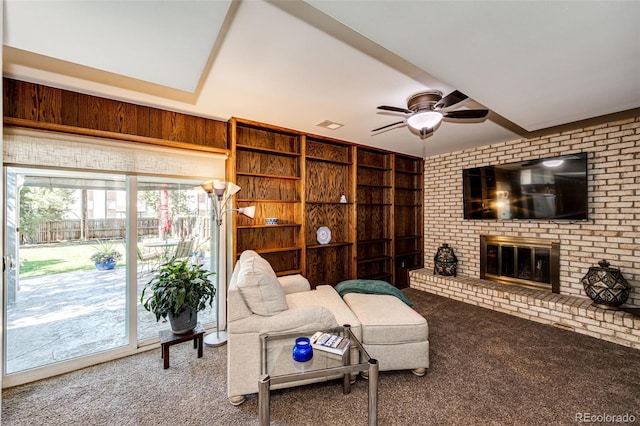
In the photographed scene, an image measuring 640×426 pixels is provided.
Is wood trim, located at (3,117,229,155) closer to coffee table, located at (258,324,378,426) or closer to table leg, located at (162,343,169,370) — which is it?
table leg, located at (162,343,169,370)

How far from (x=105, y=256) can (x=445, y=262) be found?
4.60 m

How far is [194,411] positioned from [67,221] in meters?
1.98

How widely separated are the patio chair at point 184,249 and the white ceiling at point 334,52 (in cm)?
142

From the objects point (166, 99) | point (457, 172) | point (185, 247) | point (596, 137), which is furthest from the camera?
point (457, 172)

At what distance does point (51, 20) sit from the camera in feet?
4.36

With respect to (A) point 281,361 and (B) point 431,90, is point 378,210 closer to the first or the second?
(B) point 431,90

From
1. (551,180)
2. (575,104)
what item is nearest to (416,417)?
(575,104)

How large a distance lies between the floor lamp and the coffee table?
117 cm

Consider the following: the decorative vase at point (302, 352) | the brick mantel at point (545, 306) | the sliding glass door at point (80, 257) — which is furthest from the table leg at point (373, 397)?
the brick mantel at point (545, 306)

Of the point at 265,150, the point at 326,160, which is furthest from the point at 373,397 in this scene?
the point at 326,160

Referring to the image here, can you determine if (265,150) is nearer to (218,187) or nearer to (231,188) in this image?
(231,188)

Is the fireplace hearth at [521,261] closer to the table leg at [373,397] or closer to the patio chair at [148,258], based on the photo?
the table leg at [373,397]

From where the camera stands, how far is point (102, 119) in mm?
2307

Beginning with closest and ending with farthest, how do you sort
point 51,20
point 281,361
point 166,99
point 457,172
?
1. point 51,20
2. point 281,361
3. point 166,99
4. point 457,172
